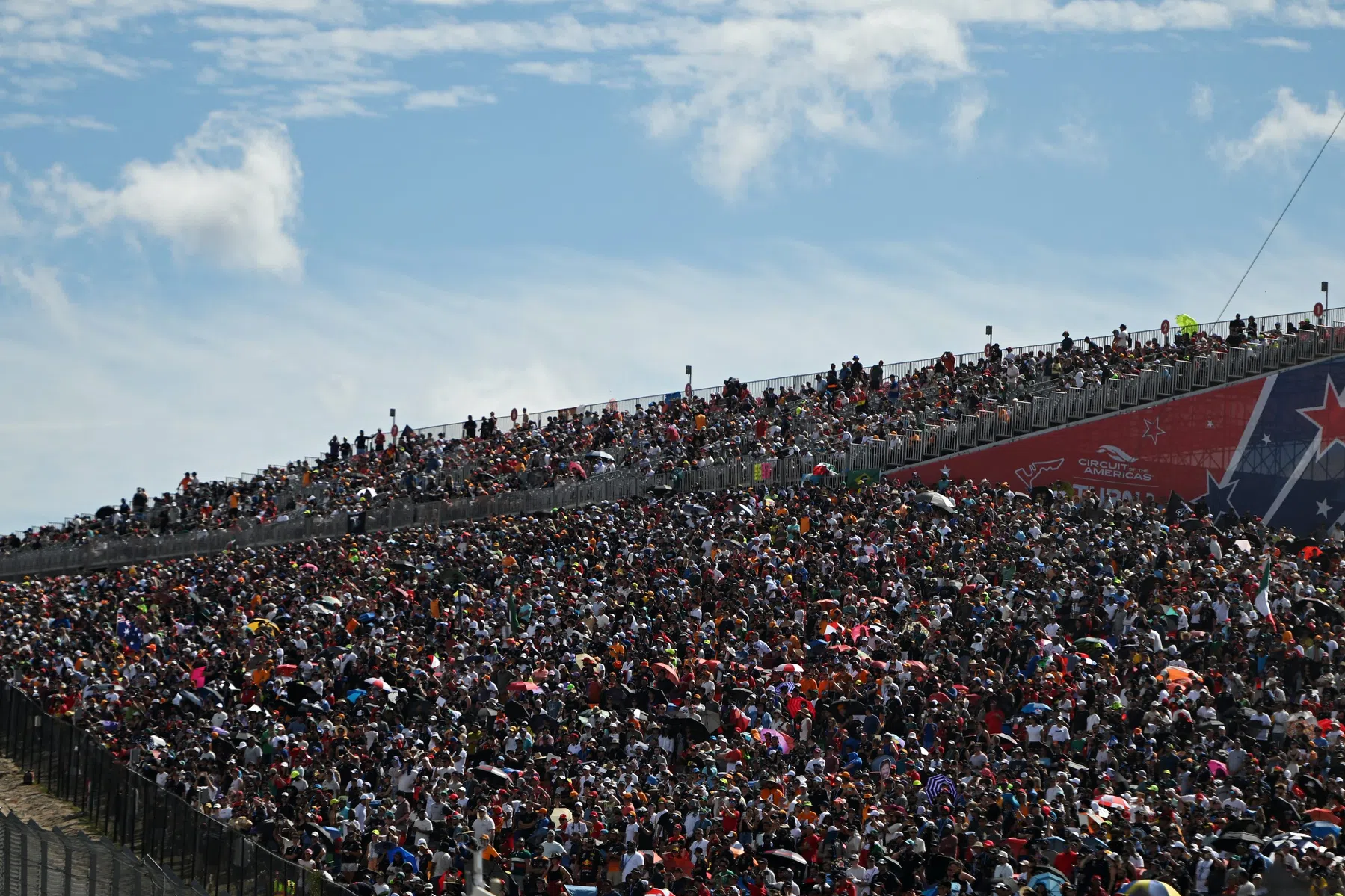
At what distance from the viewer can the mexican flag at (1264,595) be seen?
95.7 feet

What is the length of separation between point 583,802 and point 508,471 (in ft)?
90.1

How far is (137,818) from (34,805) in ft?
14.0

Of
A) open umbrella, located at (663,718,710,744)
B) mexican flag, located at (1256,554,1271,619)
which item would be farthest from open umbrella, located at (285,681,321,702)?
mexican flag, located at (1256,554,1271,619)

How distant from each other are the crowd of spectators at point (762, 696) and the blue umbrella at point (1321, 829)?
4 cm

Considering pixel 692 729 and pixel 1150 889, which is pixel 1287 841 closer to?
pixel 1150 889

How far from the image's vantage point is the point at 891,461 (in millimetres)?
46312

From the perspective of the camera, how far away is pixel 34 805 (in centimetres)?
2869

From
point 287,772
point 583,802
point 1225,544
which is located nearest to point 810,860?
point 583,802

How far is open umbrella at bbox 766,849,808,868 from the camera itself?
20.3 m

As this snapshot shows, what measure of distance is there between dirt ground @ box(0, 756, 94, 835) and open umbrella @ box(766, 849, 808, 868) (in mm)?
11637

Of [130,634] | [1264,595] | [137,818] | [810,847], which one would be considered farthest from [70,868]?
[130,634]

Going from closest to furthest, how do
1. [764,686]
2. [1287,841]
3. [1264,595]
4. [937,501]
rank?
[1287,841]
[764,686]
[1264,595]
[937,501]

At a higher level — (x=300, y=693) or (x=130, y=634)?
(x=130, y=634)

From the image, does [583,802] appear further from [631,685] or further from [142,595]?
[142,595]
